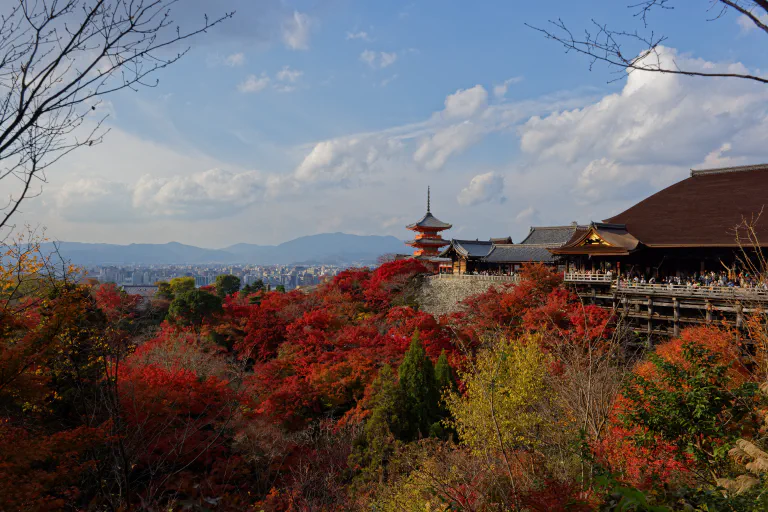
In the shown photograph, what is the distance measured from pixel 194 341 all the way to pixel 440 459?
1576 centimetres

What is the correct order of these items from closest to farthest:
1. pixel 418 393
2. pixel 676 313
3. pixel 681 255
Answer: pixel 418 393 < pixel 676 313 < pixel 681 255

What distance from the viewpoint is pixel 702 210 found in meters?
20.4

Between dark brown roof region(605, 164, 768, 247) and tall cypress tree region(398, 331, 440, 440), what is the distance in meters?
12.3

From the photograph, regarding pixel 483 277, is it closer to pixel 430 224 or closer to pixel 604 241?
pixel 604 241

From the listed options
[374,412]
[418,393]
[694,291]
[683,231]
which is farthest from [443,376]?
[683,231]

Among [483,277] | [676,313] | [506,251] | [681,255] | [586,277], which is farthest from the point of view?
[506,251]

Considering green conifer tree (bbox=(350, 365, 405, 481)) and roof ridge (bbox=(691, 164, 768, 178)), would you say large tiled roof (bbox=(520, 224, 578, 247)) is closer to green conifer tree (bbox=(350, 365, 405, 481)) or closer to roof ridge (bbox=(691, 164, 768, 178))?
roof ridge (bbox=(691, 164, 768, 178))

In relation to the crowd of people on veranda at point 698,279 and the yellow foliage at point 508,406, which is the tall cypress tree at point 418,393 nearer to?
the yellow foliage at point 508,406

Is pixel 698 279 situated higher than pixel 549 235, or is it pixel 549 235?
pixel 549 235

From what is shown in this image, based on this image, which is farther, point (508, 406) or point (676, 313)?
point (676, 313)

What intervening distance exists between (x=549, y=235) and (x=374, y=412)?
2187cm

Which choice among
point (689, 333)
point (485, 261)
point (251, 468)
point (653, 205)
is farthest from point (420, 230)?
point (251, 468)

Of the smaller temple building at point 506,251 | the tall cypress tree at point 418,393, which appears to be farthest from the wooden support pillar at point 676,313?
the smaller temple building at point 506,251

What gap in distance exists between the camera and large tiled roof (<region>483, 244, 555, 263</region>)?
28.3 m
